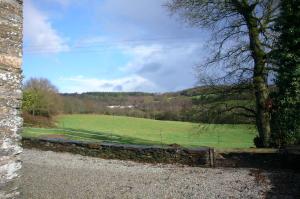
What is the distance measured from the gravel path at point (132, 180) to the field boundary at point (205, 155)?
1.60ft

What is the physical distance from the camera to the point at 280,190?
979 centimetres

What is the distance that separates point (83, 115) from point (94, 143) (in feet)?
138

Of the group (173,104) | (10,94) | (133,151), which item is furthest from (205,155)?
(173,104)

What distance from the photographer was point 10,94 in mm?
4676

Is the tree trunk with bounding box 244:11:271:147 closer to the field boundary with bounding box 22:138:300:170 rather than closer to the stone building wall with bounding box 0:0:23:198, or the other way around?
the field boundary with bounding box 22:138:300:170

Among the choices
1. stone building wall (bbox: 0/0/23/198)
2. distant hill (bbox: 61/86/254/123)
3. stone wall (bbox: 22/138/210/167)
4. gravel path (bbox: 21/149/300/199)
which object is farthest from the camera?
distant hill (bbox: 61/86/254/123)

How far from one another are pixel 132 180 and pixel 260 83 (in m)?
9.52

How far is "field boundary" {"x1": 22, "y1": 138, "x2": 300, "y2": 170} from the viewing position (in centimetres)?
1339

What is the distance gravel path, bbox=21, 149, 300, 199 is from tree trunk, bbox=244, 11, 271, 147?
19.9 feet

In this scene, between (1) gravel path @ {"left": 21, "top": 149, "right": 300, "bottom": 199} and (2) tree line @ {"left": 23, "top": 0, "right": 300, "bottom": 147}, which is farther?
(2) tree line @ {"left": 23, "top": 0, "right": 300, "bottom": 147}

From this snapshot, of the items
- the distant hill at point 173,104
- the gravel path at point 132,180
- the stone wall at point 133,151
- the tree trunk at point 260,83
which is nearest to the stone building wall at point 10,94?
the gravel path at point 132,180

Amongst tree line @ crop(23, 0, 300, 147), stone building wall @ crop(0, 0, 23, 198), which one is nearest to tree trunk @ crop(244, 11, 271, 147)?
tree line @ crop(23, 0, 300, 147)

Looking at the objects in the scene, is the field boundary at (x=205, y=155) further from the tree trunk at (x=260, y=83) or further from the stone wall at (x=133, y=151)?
the tree trunk at (x=260, y=83)

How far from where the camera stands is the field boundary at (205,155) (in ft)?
43.9
